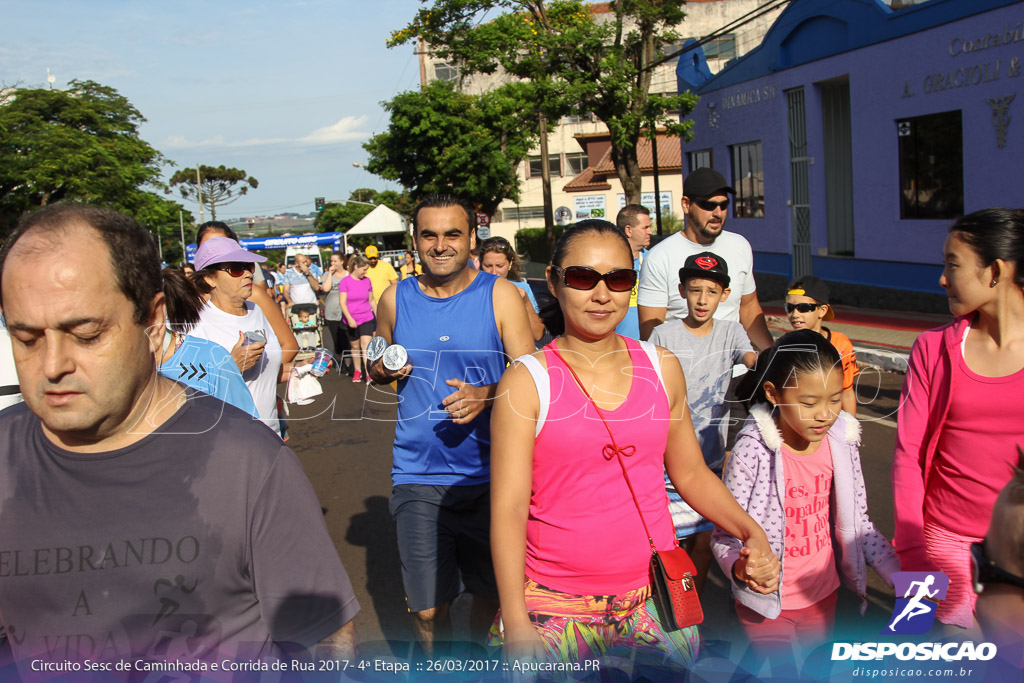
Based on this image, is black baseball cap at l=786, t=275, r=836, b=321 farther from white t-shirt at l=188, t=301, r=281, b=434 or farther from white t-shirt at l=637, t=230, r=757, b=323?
white t-shirt at l=188, t=301, r=281, b=434

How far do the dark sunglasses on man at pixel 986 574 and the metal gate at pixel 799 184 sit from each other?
18.1 m

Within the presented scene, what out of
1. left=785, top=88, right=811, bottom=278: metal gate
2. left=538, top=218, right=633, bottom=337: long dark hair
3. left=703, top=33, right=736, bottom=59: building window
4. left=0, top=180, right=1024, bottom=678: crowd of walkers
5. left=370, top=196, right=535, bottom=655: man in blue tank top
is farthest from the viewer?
left=703, top=33, right=736, bottom=59: building window

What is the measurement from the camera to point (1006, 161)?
1272cm

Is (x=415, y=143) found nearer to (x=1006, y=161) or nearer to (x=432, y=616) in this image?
(x=1006, y=161)

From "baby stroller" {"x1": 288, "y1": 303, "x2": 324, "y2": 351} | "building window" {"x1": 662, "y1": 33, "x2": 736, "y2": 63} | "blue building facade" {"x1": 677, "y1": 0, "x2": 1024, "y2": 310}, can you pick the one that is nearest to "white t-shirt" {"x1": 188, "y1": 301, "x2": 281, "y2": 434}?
"baby stroller" {"x1": 288, "y1": 303, "x2": 324, "y2": 351}

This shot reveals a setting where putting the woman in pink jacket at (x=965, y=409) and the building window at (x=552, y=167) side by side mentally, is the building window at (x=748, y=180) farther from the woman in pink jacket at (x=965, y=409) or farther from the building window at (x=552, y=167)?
the building window at (x=552, y=167)

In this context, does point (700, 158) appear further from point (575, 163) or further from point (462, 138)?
point (575, 163)

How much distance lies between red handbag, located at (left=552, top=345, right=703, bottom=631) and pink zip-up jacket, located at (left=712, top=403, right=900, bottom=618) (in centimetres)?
56

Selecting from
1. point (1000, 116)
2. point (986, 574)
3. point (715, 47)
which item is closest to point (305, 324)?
point (1000, 116)

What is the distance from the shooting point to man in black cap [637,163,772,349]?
455 cm

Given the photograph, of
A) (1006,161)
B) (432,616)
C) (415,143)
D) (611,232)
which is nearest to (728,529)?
(611,232)

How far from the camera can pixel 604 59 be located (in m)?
21.3

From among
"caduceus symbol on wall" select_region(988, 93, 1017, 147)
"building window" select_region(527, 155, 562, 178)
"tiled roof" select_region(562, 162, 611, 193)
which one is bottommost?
"caduceus symbol on wall" select_region(988, 93, 1017, 147)

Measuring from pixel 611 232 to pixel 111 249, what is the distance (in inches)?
56.2
